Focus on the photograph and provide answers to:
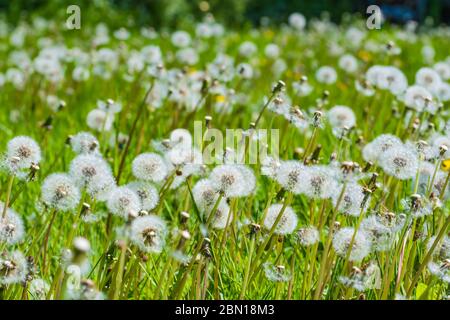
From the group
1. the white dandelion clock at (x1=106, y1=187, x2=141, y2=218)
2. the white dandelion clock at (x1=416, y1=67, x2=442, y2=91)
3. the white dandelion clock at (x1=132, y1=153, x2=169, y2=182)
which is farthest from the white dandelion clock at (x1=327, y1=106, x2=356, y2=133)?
the white dandelion clock at (x1=106, y1=187, x2=141, y2=218)

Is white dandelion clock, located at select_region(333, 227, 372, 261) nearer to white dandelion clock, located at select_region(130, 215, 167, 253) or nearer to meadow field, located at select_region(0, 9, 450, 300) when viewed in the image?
meadow field, located at select_region(0, 9, 450, 300)

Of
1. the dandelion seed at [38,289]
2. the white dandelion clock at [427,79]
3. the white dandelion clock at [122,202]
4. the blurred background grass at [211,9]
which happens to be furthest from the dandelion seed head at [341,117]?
the blurred background grass at [211,9]

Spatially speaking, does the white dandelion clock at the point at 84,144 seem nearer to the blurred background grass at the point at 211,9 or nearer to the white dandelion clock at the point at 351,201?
the white dandelion clock at the point at 351,201

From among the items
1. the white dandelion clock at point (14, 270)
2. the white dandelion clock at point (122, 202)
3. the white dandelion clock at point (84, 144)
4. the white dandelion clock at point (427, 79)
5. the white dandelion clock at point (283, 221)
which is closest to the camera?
the white dandelion clock at point (14, 270)

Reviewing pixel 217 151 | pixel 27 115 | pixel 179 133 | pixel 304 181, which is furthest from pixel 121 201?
pixel 27 115

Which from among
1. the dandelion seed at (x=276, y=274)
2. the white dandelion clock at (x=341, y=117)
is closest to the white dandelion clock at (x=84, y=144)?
the dandelion seed at (x=276, y=274)

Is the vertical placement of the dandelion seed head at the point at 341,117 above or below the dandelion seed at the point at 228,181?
above

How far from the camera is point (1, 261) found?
1151 mm

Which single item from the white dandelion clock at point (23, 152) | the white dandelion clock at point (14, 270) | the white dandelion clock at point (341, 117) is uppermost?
the white dandelion clock at point (341, 117)

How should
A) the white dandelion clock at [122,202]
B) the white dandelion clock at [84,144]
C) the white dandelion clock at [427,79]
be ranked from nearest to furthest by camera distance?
1. the white dandelion clock at [122,202]
2. the white dandelion clock at [84,144]
3. the white dandelion clock at [427,79]

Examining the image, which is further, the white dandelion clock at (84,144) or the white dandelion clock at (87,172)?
the white dandelion clock at (84,144)

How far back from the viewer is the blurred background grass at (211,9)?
686cm

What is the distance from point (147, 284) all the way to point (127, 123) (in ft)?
4.44

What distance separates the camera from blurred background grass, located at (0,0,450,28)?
6.86m
